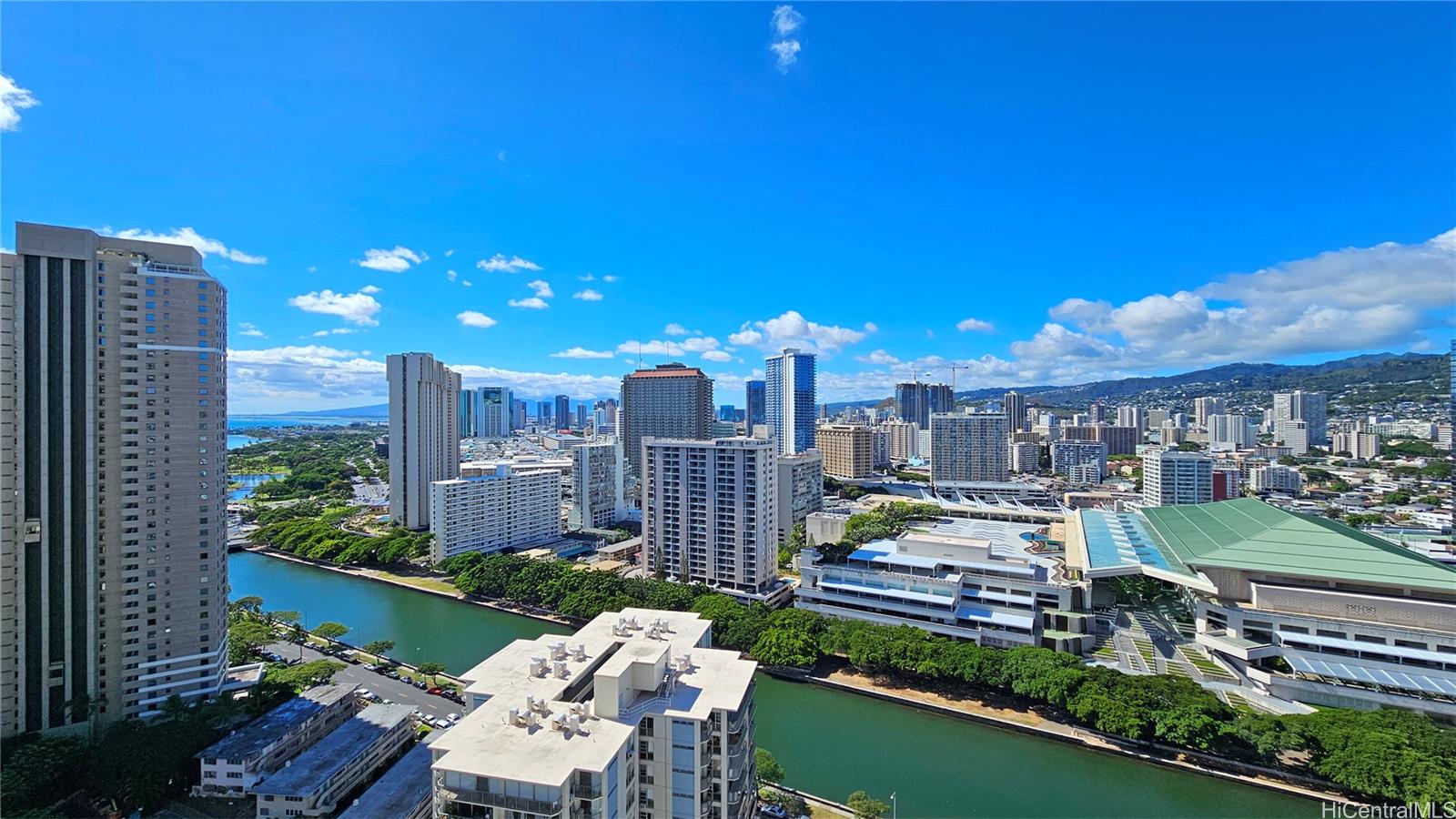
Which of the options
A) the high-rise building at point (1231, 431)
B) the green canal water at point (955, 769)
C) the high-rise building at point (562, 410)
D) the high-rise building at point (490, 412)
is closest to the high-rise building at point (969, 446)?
the high-rise building at point (1231, 431)

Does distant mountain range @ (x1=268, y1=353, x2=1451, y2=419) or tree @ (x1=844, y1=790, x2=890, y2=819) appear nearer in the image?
tree @ (x1=844, y1=790, x2=890, y2=819)

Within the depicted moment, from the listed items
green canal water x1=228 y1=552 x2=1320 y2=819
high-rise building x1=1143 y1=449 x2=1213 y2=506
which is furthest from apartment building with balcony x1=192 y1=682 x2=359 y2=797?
high-rise building x1=1143 y1=449 x2=1213 y2=506

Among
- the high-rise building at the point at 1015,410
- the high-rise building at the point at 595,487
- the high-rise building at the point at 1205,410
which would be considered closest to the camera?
the high-rise building at the point at 595,487

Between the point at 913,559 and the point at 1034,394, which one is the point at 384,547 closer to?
the point at 913,559

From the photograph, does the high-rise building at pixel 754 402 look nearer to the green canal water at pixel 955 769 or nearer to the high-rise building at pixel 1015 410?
the high-rise building at pixel 1015 410

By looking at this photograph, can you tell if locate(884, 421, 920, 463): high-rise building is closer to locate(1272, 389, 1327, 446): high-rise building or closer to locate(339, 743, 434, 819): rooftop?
locate(1272, 389, 1327, 446): high-rise building

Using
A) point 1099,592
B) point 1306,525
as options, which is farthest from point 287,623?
point 1306,525
